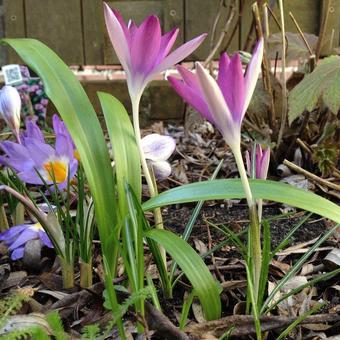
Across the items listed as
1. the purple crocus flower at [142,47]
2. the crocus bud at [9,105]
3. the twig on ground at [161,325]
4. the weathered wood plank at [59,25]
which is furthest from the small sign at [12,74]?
the twig on ground at [161,325]

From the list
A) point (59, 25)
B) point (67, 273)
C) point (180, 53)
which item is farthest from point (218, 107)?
point (59, 25)

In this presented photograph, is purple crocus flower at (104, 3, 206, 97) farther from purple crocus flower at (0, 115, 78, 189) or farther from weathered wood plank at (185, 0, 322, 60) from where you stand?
weathered wood plank at (185, 0, 322, 60)

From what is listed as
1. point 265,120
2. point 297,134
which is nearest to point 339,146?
point 297,134

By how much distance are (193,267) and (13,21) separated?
2825 millimetres

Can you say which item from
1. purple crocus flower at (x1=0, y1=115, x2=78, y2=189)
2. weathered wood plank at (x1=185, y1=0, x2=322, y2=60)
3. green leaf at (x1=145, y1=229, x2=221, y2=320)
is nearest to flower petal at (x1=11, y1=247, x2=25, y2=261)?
purple crocus flower at (x1=0, y1=115, x2=78, y2=189)

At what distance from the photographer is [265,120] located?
1.78 meters

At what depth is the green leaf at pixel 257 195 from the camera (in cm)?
75

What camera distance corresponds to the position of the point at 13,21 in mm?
3285

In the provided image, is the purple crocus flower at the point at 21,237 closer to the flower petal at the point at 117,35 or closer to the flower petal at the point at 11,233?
the flower petal at the point at 11,233

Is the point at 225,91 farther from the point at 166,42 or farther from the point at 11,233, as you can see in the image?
the point at 11,233

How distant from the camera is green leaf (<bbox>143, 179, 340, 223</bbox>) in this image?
75 centimetres

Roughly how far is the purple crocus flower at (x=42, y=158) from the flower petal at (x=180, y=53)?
0.24 metres

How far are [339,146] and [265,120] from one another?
0.98 feet

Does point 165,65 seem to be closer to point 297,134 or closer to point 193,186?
point 193,186
